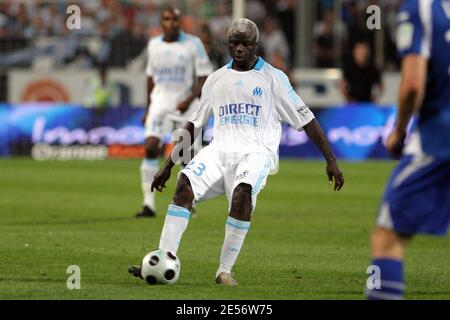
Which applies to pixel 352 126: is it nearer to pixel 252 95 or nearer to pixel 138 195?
pixel 138 195

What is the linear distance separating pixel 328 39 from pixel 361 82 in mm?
3473

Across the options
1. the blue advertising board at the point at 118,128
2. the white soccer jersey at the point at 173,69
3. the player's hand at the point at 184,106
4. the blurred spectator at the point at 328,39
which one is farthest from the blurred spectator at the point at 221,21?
the player's hand at the point at 184,106

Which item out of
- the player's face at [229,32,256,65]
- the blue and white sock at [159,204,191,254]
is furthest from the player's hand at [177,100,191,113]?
the blue and white sock at [159,204,191,254]

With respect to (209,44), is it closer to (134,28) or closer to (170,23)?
(170,23)

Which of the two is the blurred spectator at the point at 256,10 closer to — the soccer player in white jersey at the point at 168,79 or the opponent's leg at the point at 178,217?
the soccer player in white jersey at the point at 168,79

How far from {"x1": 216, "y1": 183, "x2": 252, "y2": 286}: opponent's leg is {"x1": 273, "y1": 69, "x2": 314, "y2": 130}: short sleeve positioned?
77 centimetres

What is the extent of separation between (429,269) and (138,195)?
870 cm

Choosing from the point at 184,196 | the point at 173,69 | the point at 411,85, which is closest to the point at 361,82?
the point at 173,69

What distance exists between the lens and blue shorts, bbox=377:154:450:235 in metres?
6.61

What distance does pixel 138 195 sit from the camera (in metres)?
18.7

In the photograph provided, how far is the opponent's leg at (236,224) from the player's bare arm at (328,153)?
0.64m

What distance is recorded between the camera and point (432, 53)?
21.6 feet

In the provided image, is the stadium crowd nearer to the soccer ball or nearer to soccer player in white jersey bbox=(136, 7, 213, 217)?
soccer player in white jersey bbox=(136, 7, 213, 217)
